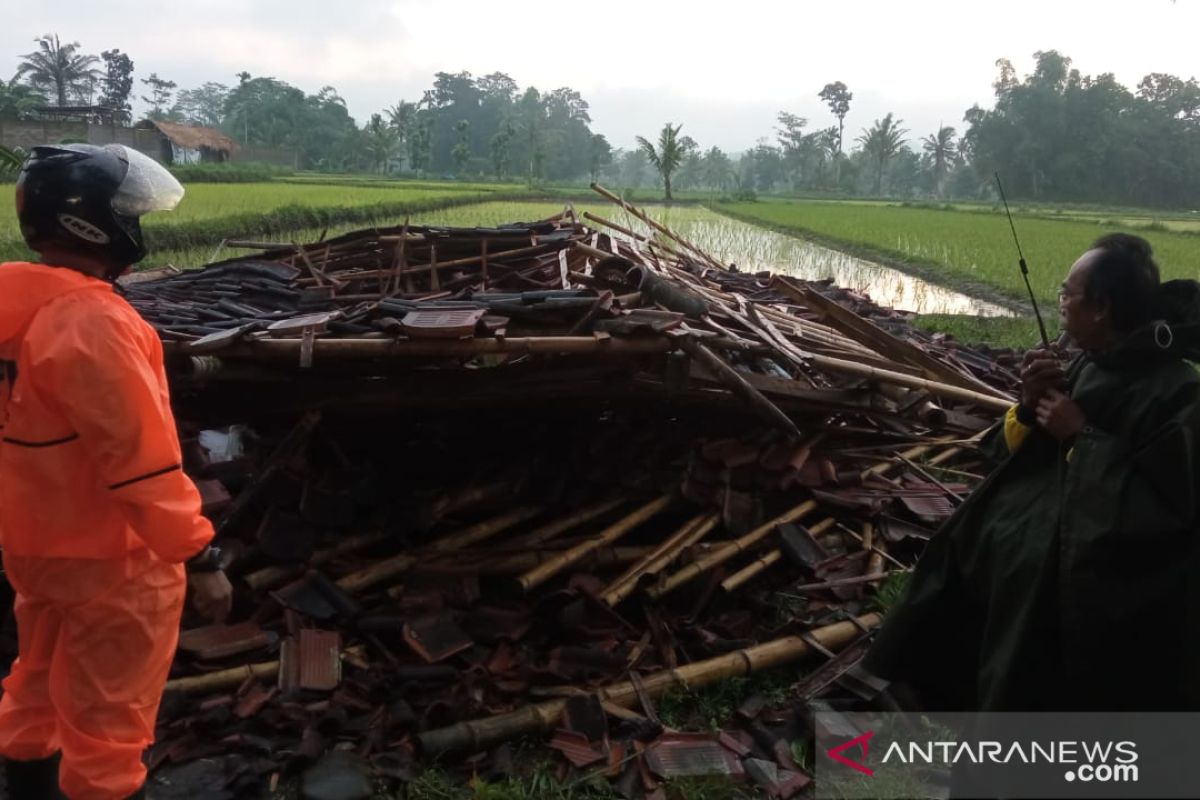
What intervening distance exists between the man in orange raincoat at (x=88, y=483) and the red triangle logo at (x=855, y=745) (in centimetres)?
228

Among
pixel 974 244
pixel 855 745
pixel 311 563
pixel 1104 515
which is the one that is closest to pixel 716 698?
pixel 855 745

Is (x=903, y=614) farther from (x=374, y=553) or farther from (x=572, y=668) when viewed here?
(x=374, y=553)

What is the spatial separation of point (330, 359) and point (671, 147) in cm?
4127

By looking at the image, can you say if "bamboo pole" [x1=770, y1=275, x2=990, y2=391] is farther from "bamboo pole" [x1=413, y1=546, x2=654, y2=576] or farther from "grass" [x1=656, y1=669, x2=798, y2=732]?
"grass" [x1=656, y1=669, x2=798, y2=732]

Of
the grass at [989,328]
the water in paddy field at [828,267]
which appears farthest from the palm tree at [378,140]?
the grass at [989,328]

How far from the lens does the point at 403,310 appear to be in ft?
14.0

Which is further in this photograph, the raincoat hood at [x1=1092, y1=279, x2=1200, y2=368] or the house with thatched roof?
the house with thatched roof

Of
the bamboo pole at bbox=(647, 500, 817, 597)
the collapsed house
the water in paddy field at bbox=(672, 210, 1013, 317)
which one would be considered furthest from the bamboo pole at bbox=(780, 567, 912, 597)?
the water in paddy field at bbox=(672, 210, 1013, 317)

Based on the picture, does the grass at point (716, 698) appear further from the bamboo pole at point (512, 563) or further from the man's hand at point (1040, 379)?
the man's hand at point (1040, 379)

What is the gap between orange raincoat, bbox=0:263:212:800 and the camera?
199cm

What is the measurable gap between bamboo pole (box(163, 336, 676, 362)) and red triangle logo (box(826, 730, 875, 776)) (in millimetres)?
1842

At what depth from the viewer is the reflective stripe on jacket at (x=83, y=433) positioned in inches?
77.9

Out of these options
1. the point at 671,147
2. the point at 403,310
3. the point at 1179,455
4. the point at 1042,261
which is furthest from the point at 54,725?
the point at 671,147

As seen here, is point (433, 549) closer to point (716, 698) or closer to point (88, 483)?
point (716, 698)
